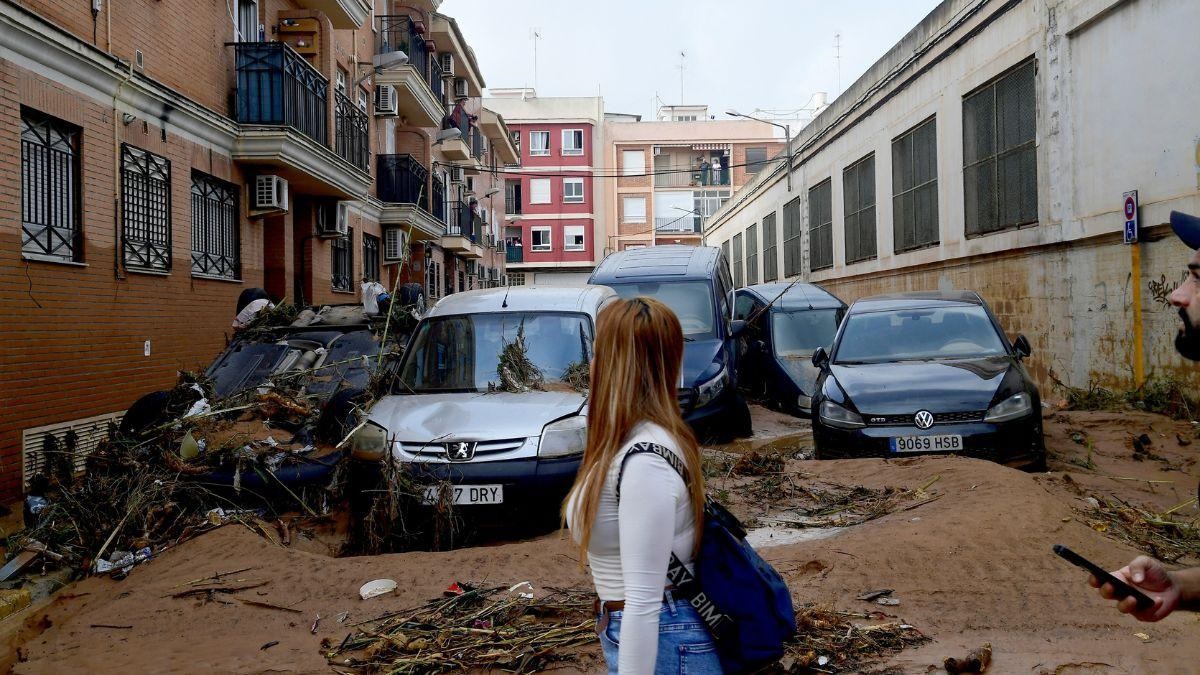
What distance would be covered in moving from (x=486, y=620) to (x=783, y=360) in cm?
1019

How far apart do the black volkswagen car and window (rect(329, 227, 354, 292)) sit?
14590 mm

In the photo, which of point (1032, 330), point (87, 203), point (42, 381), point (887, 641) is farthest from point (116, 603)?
point (1032, 330)

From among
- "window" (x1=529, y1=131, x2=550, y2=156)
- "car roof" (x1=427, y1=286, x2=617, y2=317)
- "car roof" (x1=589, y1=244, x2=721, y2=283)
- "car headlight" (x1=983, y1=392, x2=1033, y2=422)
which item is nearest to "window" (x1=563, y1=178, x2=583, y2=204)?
"window" (x1=529, y1=131, x2=550, y2=156)

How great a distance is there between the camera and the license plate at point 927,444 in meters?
8.11

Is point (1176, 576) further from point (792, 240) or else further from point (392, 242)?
point (792, 240)

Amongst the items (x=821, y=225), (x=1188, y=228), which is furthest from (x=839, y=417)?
(x=821, y=225)

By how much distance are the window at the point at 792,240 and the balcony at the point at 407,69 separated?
1249 centimetres

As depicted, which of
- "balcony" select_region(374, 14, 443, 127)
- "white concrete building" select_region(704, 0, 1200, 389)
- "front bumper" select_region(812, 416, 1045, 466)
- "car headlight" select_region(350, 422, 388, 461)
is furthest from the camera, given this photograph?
"balcony" select_region(374, 14, 443, 127)

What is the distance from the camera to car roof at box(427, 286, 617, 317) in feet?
26.8

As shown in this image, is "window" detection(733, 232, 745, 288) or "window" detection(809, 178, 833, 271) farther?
"window" detection(733, 232, 745, 288)

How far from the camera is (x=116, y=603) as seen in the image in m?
5.62

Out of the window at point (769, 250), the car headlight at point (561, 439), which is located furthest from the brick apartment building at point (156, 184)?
the window at point (769, 250)

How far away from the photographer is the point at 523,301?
327 inches

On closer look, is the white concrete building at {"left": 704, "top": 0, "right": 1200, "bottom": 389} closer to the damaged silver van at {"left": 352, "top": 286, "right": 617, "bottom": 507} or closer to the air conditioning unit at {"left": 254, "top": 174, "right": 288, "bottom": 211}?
the damaged silver van at {"left": 352, "top": 286, "right": 617, "bottom": 507}
